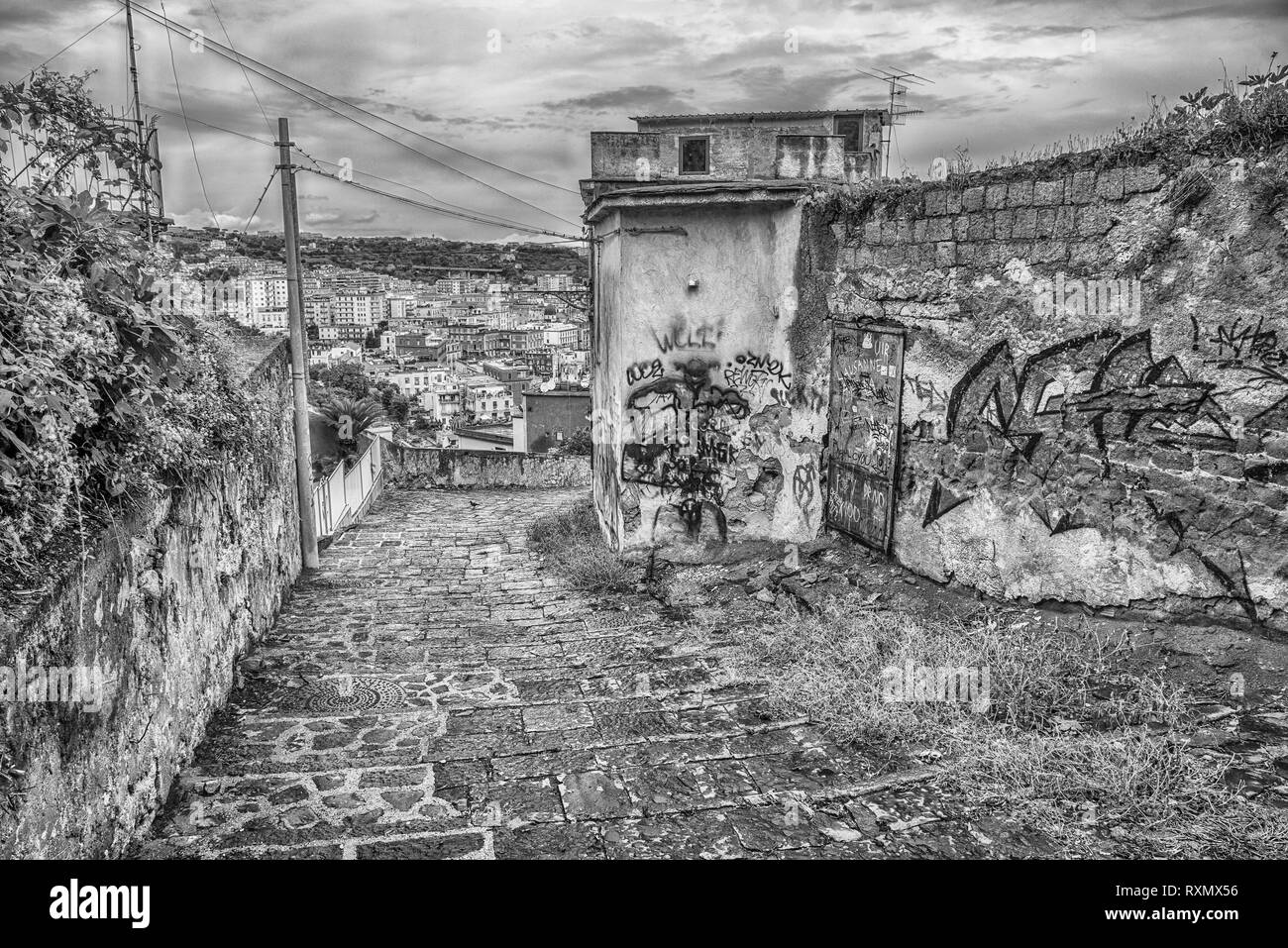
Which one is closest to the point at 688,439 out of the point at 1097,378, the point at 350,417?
the point at 1097,378

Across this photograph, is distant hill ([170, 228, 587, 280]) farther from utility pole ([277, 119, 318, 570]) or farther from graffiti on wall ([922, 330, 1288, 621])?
graffiti on wall ([922, 330, 1288, 621])

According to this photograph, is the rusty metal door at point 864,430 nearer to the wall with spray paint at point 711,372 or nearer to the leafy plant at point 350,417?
the wall with spray paint at point 711,372

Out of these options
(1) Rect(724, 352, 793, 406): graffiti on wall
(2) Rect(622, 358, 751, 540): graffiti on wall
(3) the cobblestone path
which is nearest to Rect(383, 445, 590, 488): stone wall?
(2) Rect(622, 358, 751, 540): graffiti on wall

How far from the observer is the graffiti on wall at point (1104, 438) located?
18.5 ft

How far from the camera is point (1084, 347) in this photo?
6.21 meters

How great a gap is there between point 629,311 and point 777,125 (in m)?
23.1

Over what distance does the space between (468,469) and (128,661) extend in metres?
14.6

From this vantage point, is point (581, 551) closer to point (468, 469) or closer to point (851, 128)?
point (468, 469)

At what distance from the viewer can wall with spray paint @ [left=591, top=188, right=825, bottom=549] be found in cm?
891

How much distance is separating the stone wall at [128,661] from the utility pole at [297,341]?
Result: 3.30m

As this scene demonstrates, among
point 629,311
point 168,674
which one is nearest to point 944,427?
point 629,311

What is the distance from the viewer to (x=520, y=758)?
5.41 meters

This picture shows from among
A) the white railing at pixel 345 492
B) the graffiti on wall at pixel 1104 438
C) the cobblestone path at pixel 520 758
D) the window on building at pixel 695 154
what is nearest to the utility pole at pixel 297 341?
the white railing at pixel 345 492

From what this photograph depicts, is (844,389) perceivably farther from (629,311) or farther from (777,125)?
(777,125)
